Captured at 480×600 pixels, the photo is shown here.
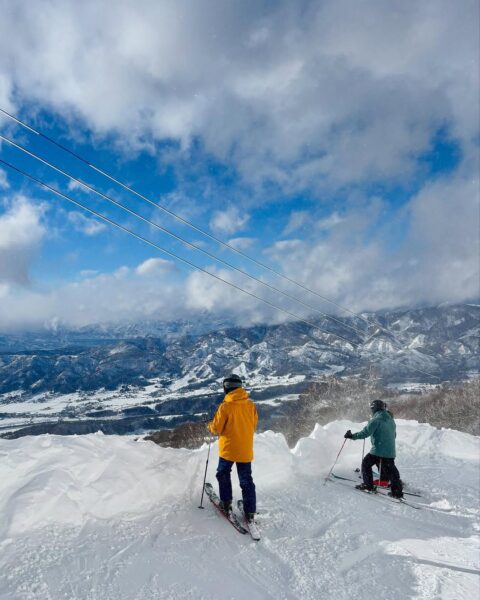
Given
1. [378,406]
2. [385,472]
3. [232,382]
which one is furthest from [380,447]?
[232,382]

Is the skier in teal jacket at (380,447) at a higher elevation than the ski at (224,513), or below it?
higher

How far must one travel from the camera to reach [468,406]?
213 feet

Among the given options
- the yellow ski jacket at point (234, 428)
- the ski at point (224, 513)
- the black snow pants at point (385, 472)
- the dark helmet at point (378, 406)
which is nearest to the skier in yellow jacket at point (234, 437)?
the yellow ski jacket at point (234, 428)

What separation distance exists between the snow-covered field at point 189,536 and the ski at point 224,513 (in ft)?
0.35

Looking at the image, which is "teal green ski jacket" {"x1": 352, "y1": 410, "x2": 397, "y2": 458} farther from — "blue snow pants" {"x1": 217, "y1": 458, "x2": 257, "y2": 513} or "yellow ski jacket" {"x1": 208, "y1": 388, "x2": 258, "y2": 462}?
"yellow ski jacket" {"x1": 208, "y1": 388, "x2": 258, "y2": 462}

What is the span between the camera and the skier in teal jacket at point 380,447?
8.23 m

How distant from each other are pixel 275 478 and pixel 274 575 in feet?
12.2

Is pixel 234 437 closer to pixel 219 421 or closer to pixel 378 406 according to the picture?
pixel 219 421

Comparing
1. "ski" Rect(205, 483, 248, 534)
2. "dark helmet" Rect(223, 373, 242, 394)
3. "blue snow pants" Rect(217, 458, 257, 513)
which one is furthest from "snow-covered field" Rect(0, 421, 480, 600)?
"dark helmet" Rect(223, 373, 242, 394)

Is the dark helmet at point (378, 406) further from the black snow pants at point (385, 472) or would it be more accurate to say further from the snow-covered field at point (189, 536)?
the snow-covered field at point (189, 536)

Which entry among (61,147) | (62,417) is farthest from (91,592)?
(62,417)

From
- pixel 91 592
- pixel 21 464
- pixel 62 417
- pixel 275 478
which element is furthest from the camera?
pixel 62 417

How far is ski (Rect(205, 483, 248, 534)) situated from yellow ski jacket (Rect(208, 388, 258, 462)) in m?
0.80

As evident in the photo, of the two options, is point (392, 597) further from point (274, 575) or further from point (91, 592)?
point (91, 592)
